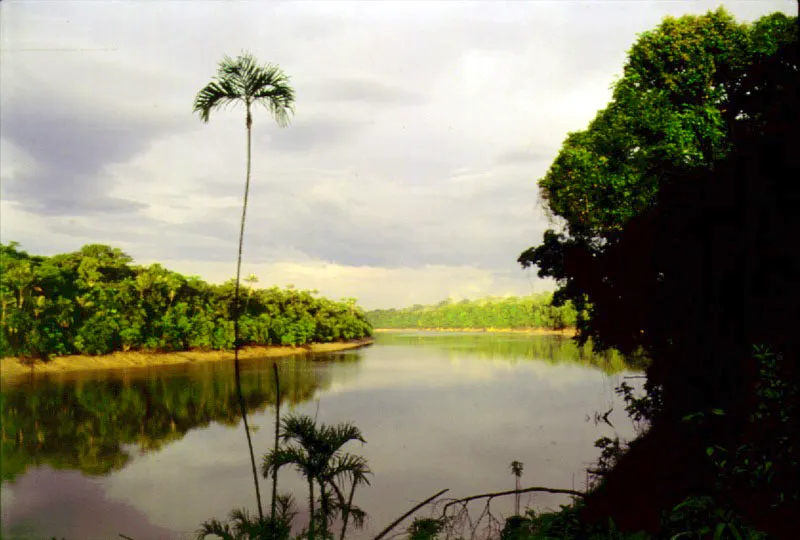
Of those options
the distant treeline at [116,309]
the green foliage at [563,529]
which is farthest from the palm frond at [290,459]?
the distant treeline at [116,309]

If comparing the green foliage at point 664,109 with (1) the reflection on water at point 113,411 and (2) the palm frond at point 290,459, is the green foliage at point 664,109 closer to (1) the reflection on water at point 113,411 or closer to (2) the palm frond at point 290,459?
(2) the palm frond at point 290,459

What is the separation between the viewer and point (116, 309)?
52.9 m

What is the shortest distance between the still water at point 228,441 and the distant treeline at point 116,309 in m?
A: 4.45

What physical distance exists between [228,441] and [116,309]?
31.5 metres

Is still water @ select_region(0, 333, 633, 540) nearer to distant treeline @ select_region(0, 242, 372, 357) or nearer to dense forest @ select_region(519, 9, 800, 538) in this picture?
distant treeline @ select_region(0, 242, 372, 357)

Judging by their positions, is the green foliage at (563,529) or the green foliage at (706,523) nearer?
the green foliage at (706,523)

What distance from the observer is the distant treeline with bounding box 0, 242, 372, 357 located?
146 ft

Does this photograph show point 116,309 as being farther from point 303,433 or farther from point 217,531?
point 217,531

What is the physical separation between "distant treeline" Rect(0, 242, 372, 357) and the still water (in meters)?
4.45

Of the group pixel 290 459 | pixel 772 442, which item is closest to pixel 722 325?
pixel 772 442

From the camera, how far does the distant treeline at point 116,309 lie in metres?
44.5

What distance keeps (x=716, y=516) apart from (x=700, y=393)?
234 cm

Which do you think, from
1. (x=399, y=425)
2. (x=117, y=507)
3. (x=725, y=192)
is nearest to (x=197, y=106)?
(x=725, y=192)

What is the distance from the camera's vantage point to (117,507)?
18.7m
